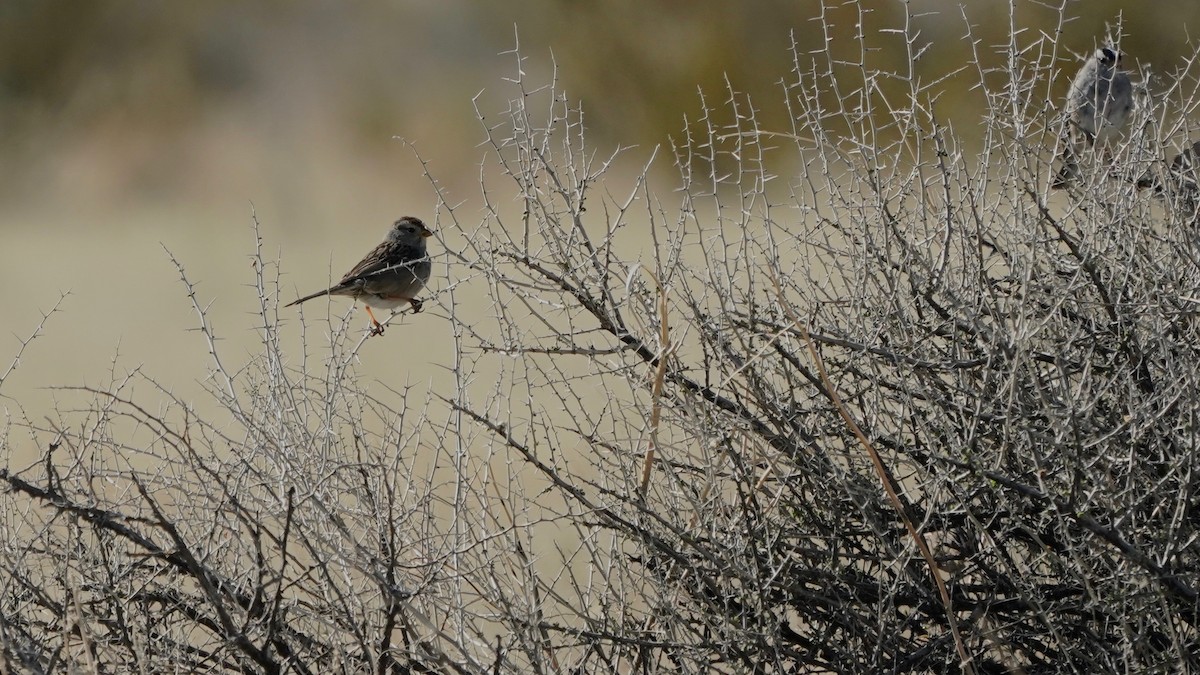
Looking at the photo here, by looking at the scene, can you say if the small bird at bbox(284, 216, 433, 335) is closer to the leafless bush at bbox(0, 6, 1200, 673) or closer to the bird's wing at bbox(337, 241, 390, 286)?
the bird's wing at bbox(337, 241, 390, 286)

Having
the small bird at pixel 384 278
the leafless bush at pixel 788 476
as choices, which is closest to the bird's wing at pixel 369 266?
the small bird at pixel 384 278

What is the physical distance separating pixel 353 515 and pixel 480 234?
70 centimetres

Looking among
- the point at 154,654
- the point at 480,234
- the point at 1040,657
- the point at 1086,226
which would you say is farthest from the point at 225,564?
the point at 1086,226

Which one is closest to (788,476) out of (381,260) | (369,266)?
(381,260)

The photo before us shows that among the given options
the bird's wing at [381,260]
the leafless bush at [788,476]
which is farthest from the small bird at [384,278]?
the leafless bush at [788,476]

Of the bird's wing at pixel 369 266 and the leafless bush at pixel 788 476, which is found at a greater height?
the bird's wing at pixel 369 266

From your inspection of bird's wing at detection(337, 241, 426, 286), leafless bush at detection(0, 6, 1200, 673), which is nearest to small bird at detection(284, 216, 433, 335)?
bird's wing at detection(337, 241, 426, 286)

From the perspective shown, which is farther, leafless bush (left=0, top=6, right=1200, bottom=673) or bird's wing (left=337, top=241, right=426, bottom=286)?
bird's wing (left=337, top=241, right=426, bottom=286)

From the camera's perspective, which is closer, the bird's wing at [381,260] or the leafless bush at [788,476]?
the leafless bush at [788,476]

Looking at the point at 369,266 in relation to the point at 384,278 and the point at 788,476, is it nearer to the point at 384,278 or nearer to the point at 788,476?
the point at 384,278

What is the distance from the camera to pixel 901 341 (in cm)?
308

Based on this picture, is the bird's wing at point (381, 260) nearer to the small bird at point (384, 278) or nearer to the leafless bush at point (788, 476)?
the small bird at point (384, 278)

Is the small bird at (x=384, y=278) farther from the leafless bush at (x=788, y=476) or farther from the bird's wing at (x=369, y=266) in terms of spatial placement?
the leafless bush at (x=788, y=476)

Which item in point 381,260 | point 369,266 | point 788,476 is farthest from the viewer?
point 369,266
